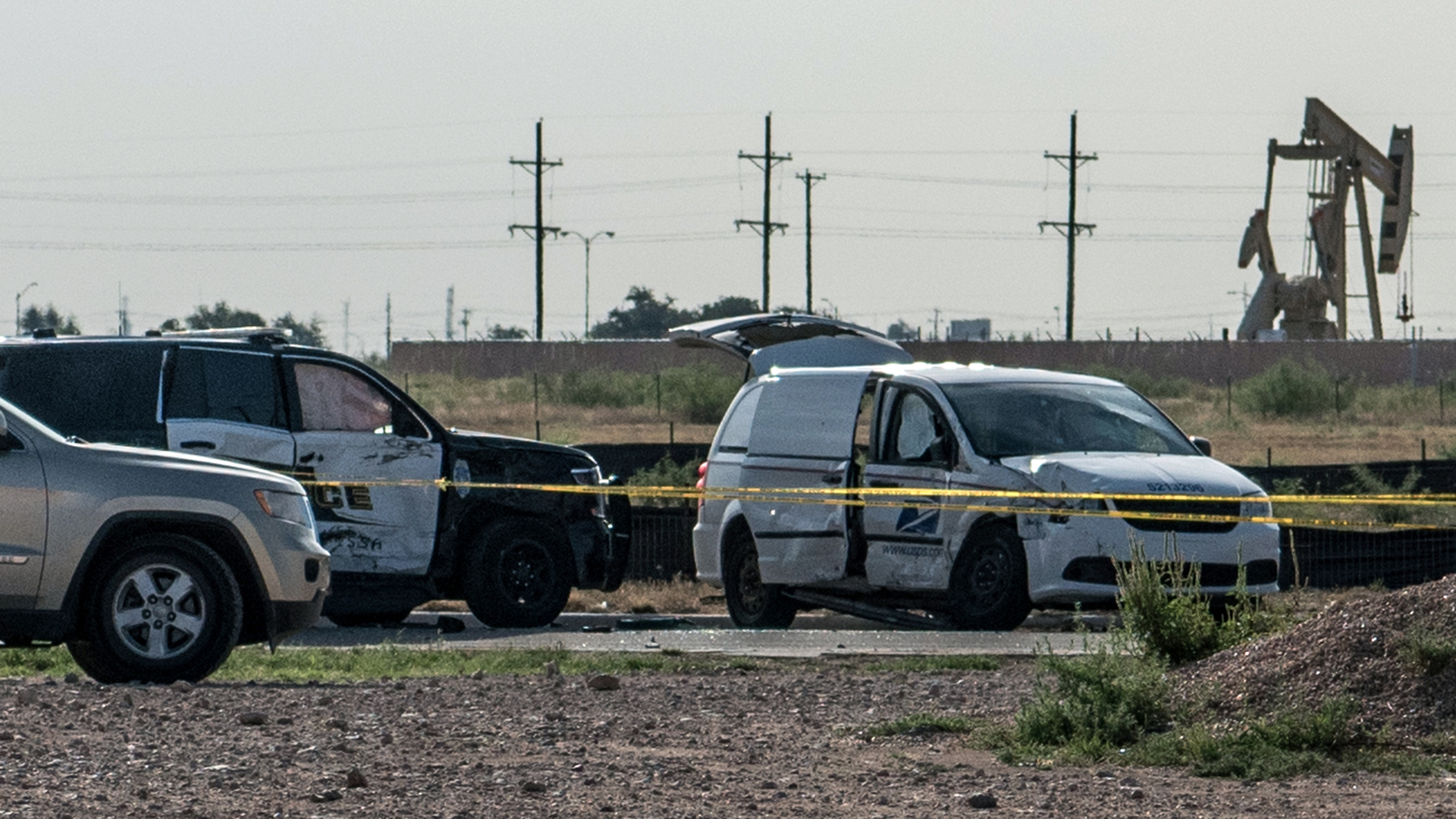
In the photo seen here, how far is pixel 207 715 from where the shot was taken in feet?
31.8

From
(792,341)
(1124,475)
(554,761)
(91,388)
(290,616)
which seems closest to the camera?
(554,761)

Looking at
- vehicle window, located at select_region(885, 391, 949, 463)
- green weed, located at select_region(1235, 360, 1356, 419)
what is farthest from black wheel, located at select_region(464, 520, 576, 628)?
green weed, located at select_region(1235, 360, 1356, 419)

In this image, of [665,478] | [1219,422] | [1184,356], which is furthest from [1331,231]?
[665,478]

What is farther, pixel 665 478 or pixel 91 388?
pixel 665 478

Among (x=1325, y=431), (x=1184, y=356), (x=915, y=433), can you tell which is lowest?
(x=915, y=433)

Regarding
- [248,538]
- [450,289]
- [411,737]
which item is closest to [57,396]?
[248,538]

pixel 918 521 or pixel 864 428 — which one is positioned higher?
pixel 864 428

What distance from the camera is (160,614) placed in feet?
37.6

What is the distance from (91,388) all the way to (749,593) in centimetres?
488

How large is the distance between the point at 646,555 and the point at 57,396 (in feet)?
22.4

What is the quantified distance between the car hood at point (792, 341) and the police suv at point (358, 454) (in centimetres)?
223

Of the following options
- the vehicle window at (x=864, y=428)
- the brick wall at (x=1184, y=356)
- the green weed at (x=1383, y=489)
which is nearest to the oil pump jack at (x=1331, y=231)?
the brick wall at (x=1184, y=356)

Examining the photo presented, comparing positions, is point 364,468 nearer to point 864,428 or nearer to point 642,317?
point 864,428

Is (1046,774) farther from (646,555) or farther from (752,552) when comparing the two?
(646,555)
